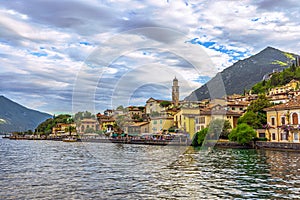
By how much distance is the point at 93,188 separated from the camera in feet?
46.9

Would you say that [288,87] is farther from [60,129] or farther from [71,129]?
[60,129]

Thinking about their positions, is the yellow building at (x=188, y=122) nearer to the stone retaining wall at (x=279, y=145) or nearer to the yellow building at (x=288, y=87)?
Answer: the stone retaining wall at (x=279, y=145)

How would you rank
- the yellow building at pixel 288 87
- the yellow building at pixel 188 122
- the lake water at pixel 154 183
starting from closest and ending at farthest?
the lake water at pixel 154 183
the yellow building at pixel 188 122
the yellow building at pixel 288 87

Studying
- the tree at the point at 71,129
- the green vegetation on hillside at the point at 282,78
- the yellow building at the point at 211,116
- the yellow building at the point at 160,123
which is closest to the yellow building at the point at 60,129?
the tree at the point at 71,129

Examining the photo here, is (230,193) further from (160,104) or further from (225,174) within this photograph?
(160,104)

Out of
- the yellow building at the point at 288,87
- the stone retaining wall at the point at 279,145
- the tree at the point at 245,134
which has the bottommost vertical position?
the stone retaining wall at the point at 279,145

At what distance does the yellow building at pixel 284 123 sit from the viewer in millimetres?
38562

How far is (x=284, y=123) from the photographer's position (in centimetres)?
4022

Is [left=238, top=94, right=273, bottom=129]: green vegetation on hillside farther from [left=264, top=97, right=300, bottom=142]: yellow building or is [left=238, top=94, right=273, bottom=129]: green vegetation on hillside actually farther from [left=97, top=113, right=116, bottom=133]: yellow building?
[left=97, top=113, right=116, bottom=133]: yellow building

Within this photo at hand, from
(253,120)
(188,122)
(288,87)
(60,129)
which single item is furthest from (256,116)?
(60,129)

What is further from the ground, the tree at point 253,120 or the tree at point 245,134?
the tree at point 253,120

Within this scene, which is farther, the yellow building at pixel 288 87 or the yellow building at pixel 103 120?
the yellow building at pixel 288 87

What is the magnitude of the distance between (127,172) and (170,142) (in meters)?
33.6

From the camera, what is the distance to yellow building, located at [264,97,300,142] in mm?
38562
